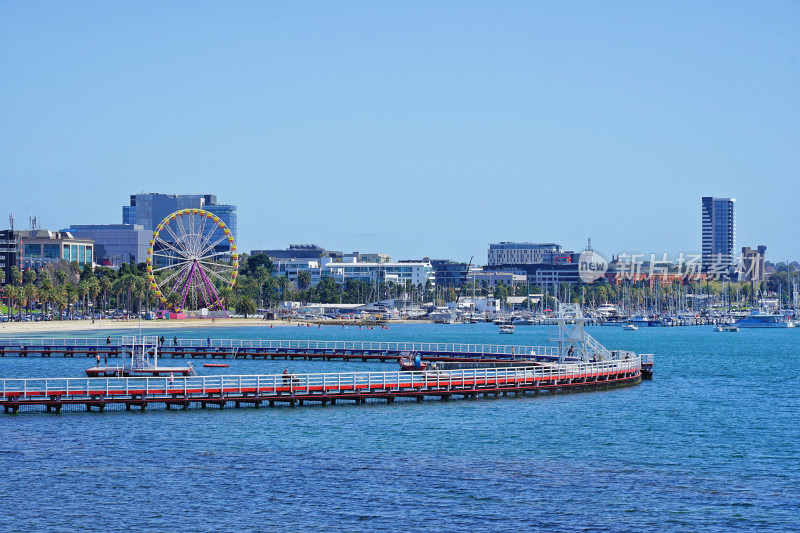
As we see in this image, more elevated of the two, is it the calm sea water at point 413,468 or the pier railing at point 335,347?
the pier railing at point 335,347

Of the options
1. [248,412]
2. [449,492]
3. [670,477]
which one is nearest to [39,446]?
[248,412]

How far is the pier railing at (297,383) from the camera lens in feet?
204

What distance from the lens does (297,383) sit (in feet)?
220

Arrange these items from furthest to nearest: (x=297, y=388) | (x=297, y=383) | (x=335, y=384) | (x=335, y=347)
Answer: (x=335, y=347) < (x=335, y=384) < (x=297, y=383) < (x=297, y=388)

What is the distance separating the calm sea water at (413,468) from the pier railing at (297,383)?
6.21 ft

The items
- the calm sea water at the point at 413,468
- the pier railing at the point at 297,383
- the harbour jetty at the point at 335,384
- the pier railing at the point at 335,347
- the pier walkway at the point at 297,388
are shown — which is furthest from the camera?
the pier railing at the point at 335,347

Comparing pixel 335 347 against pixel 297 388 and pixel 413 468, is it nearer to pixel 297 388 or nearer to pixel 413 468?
pixel 297 388

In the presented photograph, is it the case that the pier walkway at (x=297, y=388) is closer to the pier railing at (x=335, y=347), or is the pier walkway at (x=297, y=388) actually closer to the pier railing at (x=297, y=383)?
the pier railing at (x=297, y=383)

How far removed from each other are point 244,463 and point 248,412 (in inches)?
647

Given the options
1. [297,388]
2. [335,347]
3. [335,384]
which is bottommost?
[335,347]

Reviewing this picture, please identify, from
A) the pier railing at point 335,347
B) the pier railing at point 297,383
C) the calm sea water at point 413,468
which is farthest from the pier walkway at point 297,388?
the pier railing at point 335,347

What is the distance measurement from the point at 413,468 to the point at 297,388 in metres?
22.3

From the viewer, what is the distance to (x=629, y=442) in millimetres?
53594

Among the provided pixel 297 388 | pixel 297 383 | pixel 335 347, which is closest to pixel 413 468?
pixel 297 388
